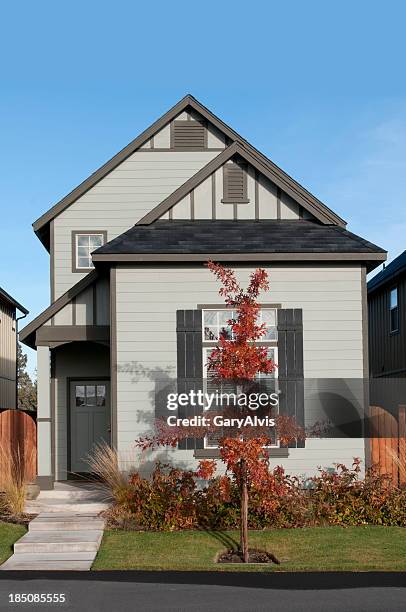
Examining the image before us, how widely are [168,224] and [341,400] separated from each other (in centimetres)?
444

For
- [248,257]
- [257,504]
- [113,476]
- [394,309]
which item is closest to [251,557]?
[257,504]

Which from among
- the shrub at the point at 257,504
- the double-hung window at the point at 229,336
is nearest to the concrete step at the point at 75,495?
the shrub at the point at 257,504

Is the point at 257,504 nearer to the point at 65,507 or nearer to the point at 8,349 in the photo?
the point at 65,507

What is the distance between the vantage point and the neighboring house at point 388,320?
2333cm

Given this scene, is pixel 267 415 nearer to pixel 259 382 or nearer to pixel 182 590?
pixel 259 382

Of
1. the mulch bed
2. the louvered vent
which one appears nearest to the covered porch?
the louvered vent

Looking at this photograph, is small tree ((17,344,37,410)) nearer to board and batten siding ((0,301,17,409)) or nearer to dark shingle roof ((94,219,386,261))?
board and batten siding ((0,301,17,409))

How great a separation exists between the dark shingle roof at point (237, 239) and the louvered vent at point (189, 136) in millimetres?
4036

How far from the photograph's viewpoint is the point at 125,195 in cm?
1959

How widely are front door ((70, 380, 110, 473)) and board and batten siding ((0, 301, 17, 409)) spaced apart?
11.7m

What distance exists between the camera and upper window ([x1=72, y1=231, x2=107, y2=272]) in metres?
19.5

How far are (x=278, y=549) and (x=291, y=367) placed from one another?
3839 mm

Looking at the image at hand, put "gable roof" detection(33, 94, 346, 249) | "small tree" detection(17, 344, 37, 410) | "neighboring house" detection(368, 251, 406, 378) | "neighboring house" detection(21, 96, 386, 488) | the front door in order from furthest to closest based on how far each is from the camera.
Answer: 1. "small tree" detection(17, 344, 37, 410)
2. "neighboring house" detection(368, 251, 406, 378)
3. "gable roof" detection(33, 94, 346, 249)
4. the front door
5. "neighboring house" detection(21, 96, 386, 488)

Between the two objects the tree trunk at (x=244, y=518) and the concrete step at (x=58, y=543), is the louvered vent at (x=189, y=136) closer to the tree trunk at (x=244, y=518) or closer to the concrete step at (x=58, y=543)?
the tree trunk at (x=244, y=518)
